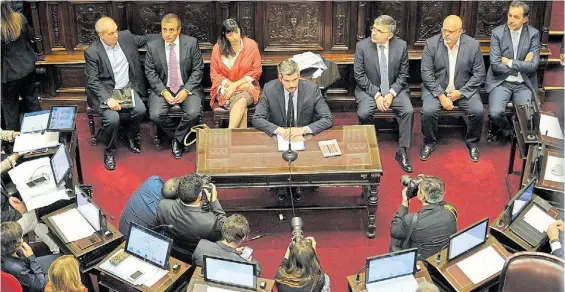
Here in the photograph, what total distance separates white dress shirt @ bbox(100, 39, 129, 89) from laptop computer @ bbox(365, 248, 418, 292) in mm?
3344

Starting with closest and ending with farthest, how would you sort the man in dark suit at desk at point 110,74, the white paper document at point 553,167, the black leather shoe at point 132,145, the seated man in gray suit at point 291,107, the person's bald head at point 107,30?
1. the white paper document at point 553,167
2. the seated man in gray suit at point 291,107
3. the person's bald head at point 107,30
4. the man in dark suit at desk at point 110,74
5. the black leather shoe at point 132,145

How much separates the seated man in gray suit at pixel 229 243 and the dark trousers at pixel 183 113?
227 cm

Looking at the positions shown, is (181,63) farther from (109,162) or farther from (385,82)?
(385,82)

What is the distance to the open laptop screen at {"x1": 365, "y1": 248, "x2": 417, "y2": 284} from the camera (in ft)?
19.1

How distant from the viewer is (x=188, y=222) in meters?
6.23

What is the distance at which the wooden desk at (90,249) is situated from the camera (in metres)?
6.23

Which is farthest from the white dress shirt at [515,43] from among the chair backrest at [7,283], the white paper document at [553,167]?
the chair backrest at [7,283]

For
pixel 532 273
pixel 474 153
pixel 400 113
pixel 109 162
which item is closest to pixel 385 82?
pixel 400 113

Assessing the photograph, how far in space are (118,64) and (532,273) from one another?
4.20 metres

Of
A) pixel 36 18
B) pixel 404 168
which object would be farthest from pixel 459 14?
pixel 36 18

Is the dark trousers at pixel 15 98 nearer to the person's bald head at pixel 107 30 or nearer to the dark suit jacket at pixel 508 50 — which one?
the person's bald head at pixel 107 30

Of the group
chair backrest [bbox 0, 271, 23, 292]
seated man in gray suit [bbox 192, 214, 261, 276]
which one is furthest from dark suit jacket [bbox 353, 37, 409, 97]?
chair backrest [bbox 0, 271, 23, 292]

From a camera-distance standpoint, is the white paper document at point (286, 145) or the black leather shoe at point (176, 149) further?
the black leather shoe at point (176, 149)

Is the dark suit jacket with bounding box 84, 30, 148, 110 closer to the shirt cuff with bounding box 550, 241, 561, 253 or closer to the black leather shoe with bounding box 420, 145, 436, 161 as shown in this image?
the black leather shoe with bounding box 420, 145, 436, 161
